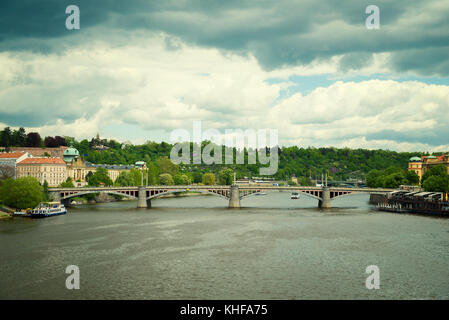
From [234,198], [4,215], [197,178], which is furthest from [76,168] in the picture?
[4,215]

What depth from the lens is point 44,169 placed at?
109562 millimetres

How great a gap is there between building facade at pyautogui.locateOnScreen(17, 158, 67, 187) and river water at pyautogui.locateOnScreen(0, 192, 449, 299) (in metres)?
52.6

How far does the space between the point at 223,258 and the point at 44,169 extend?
275ft

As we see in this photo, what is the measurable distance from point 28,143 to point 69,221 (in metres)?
94.6

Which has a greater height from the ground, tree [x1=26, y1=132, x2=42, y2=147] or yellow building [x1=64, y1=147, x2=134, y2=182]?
tree [x1=26, y1=132, x2=42, y2=147]

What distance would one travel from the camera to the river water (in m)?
28.4

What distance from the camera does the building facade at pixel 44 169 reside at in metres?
108

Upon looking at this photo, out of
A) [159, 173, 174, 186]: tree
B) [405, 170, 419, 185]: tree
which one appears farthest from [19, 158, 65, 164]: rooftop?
[405, 170, 419, 185]: tree

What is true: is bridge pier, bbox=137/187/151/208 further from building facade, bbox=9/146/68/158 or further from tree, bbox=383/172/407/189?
building facade, bbox=9/146/68/158

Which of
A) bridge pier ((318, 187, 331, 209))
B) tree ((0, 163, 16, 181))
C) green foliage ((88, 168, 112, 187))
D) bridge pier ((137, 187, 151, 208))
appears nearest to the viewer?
bridge pier ((318, 187, 331, 209))

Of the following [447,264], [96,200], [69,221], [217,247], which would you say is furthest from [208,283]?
[96,200]

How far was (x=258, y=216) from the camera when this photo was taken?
6769 centimetres

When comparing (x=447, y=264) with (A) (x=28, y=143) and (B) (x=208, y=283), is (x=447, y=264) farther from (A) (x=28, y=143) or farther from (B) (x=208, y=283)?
(A) (x=28, y=143)

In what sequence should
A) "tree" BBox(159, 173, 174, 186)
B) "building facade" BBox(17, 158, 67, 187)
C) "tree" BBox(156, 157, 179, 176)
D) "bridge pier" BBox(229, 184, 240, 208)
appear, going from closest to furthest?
"bridge pier" BBox(229, 184, 240, 208), "building facade" BBox(17, 158, 67, 187), "tree" BBox(159, 173, 174, 186), "tree" BBox(156, 157, 179, 176)
